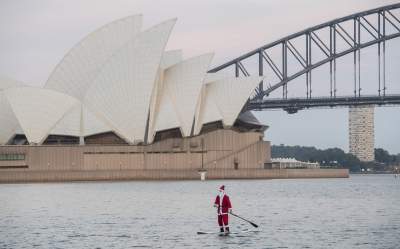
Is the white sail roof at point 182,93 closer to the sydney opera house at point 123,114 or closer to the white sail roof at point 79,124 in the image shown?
the sydney opera house at point 123,114

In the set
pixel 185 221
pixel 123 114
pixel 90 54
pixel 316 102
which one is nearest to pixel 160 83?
pixel 123 114

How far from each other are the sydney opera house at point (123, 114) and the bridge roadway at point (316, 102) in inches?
247

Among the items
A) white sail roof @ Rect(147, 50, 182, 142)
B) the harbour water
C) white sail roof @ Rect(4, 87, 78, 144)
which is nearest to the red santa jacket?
the harbour water

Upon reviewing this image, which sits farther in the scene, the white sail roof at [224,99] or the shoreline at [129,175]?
the white sail roof at [224,99]

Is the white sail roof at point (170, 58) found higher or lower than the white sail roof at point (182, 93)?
higher

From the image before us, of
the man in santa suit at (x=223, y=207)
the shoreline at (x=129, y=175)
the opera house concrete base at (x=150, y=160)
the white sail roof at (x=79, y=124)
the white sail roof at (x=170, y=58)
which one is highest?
the white sail roof at (x=170, y=58)

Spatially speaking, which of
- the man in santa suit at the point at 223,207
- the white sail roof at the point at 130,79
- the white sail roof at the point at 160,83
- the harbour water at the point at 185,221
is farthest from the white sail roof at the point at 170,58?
the man in santa suit at the point at 223,207

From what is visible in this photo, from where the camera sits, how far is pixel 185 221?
4144cm

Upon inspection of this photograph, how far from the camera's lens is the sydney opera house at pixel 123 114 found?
89000 mm

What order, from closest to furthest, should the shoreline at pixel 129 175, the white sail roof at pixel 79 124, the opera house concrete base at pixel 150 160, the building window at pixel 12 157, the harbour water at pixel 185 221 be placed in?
the harbour water at pixel 185 221, the shoreline at pixel 129 175, the building window at pixel 12 157, the opera house concrete base at pixel 150 160, the white sail roof at pixel 79 124

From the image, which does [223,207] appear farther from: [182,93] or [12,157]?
[12,157]

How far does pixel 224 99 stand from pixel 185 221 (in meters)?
54.0

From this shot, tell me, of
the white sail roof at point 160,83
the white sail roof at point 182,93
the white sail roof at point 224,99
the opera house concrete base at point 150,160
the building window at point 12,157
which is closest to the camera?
the building window at point 12,157

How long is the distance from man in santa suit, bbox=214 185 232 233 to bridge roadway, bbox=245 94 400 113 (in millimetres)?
63260
